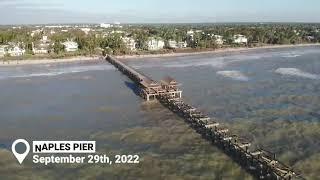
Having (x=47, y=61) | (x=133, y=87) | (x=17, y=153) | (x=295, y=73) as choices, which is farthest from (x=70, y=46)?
(x=17, y=153)

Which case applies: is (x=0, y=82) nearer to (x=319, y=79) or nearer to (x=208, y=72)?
(x=208, y=72)

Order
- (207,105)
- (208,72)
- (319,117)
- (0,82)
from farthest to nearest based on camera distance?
(208,72), (0,82), (207,105), (319,117)

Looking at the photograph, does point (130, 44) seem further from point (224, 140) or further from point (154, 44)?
point (224, 140)

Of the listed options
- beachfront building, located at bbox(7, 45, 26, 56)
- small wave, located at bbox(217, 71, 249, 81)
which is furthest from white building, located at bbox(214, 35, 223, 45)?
small wave, located at bbox(217, 71, 249, 81)

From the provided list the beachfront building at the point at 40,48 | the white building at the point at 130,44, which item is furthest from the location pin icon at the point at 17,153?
the white building at the point at 130,44

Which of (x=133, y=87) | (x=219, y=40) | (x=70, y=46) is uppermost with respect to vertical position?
Answer: (x=219, y=40)

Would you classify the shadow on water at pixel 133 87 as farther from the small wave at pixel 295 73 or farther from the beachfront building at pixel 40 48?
the beachfront building at pixel 40 48

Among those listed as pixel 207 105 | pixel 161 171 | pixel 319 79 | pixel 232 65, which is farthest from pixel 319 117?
pixel 232 65
